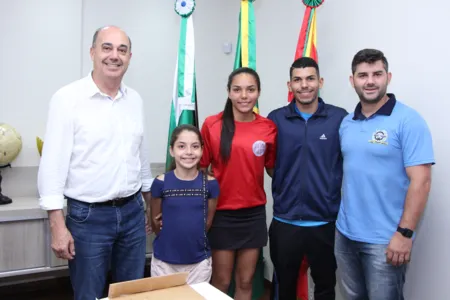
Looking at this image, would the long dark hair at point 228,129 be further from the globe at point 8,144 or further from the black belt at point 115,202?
the globe at point 8,144

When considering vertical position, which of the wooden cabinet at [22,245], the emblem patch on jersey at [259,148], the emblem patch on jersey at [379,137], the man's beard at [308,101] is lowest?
the wooden cabinet at [22,245]

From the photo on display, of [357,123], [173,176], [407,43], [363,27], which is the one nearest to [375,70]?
[357,123]

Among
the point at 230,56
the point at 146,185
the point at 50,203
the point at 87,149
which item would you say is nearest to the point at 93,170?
the point at 87,149

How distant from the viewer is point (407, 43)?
2.01 meters

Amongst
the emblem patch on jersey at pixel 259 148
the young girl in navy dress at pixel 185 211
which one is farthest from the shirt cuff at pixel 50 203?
the emblem patch on jersey at pixel 259 148

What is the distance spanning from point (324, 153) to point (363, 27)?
0.95m

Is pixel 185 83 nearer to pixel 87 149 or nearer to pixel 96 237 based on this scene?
pixel 87 149

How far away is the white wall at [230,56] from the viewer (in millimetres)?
1851

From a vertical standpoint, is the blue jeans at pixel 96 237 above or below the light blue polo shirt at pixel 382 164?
below

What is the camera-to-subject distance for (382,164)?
62.6 inches

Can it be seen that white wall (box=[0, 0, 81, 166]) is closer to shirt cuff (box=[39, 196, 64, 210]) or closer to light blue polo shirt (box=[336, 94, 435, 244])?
shirt cuff (box=[39, 196, 64, 210])

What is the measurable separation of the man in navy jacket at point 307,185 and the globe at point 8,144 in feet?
5.88

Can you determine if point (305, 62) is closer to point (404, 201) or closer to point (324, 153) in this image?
point (324, 153)

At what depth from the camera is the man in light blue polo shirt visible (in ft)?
4.98
